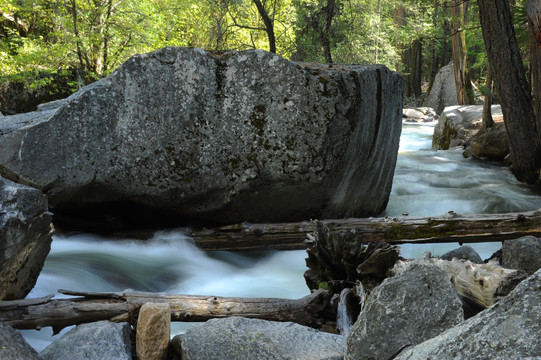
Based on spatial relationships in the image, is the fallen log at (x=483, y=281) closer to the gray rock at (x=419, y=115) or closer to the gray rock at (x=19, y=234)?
the gray rock at (x=19, y=234)

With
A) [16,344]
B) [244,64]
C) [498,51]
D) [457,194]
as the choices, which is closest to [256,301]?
[16,344]

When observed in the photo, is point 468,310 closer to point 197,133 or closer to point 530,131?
point 197,133

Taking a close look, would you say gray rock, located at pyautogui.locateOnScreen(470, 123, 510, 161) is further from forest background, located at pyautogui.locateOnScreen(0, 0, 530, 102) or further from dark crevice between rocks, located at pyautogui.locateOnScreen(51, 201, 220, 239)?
dark crevice between rocks, located at pyautogui.locateOnScreen(51, 201, 220, 239)

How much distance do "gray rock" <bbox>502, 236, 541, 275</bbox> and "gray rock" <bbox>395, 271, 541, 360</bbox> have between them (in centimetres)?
279

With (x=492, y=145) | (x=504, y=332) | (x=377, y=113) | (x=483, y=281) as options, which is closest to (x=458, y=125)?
(x=492, y=145)

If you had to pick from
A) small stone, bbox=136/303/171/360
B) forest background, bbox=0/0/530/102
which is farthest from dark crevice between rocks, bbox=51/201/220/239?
forest background, bbox=0/0/530/102

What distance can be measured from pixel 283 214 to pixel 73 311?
3.34 m

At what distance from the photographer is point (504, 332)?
139 centimetres

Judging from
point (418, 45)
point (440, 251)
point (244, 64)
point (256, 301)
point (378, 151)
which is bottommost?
point (440, 251)

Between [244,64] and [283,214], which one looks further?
[283,214]

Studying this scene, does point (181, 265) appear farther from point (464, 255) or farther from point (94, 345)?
point (464, 255)

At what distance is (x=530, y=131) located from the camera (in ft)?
31.0

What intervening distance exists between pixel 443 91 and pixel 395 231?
24457mm

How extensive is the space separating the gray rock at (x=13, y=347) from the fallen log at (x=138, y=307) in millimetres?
439
